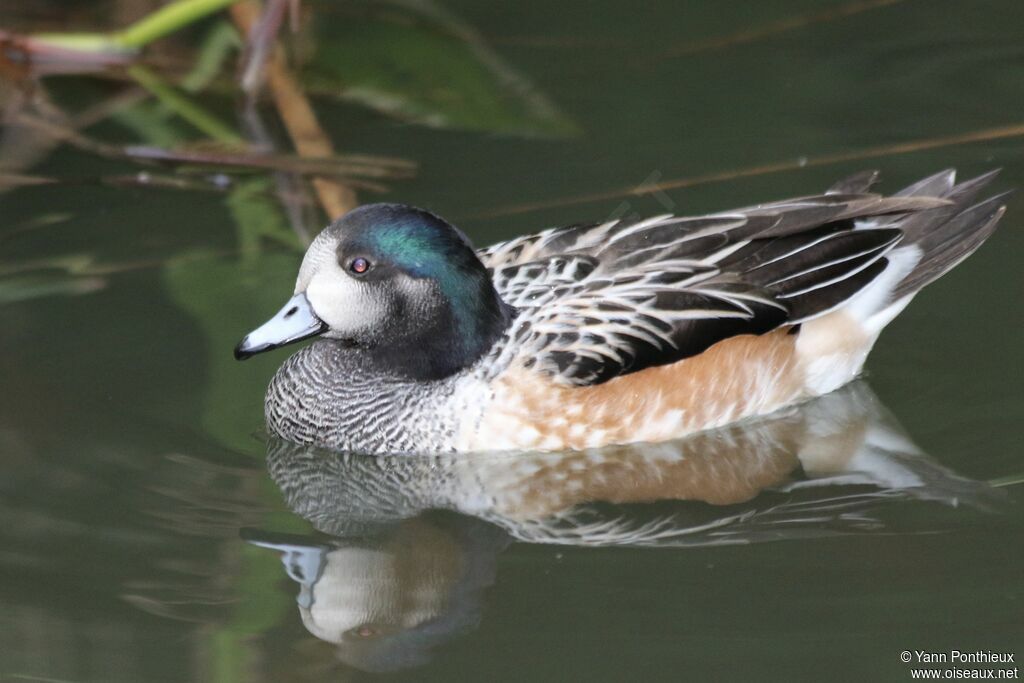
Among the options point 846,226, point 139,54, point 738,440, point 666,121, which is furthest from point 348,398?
point 139,54

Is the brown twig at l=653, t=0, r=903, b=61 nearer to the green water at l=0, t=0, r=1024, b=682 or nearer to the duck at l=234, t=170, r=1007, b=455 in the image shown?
the green water at l=0, t=0, r=1024, b=682

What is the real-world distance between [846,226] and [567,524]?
79.2 inches

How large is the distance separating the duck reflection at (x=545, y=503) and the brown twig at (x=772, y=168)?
1.97 metres

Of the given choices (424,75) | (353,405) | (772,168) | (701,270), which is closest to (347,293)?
(353,405)

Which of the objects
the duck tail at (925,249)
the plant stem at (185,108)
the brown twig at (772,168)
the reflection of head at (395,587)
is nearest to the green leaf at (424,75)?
the plant stem at (185,108)

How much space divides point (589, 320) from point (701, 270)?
560 mm

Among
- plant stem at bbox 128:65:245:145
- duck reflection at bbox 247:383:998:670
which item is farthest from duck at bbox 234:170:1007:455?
plant stem at bbox 128:65:245:145

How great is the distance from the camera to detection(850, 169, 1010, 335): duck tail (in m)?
7.16

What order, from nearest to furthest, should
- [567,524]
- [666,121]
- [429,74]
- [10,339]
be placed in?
1. [567,524]
2. [10,339]
3. [666,121]
4. [429,74]

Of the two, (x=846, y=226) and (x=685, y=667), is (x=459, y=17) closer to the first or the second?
(x=846, y=226)

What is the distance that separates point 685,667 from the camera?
5020mm

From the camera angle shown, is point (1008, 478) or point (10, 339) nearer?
point (1008, 478)

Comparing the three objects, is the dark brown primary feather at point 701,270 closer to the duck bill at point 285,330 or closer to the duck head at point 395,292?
the duck head at point 395,292

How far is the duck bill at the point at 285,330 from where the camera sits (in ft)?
20.8
